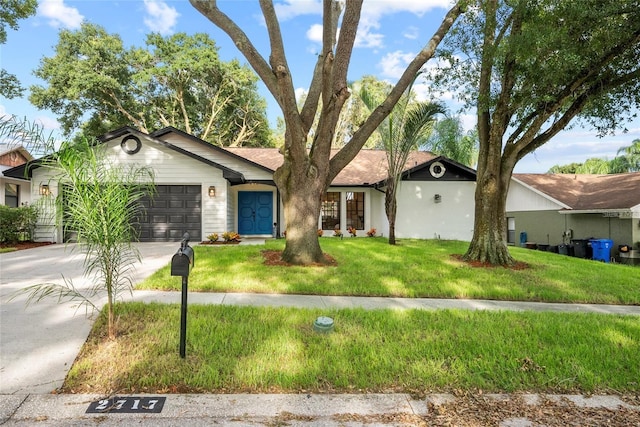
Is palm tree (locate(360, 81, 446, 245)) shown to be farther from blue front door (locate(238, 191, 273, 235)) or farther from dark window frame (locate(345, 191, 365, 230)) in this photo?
blue front door (locate(238, 191, 273, 235))

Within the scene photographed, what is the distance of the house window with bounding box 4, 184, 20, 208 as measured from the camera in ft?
57.2

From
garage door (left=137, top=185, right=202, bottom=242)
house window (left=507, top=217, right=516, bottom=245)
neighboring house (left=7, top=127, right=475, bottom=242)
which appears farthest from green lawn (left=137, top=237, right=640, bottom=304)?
house window (left=507, top=217, right=516, bottom=245)

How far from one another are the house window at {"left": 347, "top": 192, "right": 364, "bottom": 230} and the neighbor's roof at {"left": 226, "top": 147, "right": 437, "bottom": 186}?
2.50ft

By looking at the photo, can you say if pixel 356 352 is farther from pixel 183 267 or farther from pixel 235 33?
pixel 235 33

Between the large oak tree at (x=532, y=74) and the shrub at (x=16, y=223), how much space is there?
13376mm

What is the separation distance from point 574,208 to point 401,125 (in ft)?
33.6

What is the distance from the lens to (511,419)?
8.05ft

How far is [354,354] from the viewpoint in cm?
331

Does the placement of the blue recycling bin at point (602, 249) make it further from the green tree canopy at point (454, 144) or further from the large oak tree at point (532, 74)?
the green tree canopy at point (454, 144)

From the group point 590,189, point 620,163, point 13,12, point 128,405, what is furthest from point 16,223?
point 620,163

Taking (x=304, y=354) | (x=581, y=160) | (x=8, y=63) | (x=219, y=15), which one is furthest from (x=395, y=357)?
(x=581, y=160)

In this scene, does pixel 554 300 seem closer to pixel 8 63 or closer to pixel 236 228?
pixel 236 228

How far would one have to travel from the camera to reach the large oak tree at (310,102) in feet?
23.2

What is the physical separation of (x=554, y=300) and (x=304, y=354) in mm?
4867
